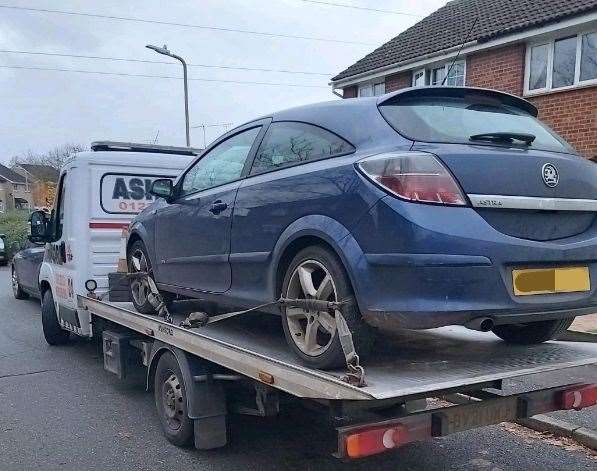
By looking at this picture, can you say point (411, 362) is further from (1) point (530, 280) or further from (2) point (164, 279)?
(2) point (164, 279)

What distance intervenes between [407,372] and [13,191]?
259 ft

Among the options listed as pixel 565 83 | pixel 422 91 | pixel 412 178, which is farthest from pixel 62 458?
pixel 565 83

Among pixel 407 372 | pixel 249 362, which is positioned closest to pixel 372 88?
pixel 249 362

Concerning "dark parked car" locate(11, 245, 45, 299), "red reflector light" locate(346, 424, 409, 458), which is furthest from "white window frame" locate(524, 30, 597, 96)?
"red reflector light" locate(346, 424, 409, 458)

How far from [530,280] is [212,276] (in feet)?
7.11

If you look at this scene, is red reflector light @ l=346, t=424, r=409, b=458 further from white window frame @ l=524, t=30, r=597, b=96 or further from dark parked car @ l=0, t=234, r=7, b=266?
dark parked car @ l=0, t=234, r=7, b=266

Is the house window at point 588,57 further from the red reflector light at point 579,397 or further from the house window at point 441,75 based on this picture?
the red reflector light at point 579,397

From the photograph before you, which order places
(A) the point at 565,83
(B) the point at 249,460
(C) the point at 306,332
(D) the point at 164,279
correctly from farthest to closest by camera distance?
1. (A) the point at 565,83
2. (D) the point at 164,279
3. (B) the point at 249,460
4. (C) the point at 306,332

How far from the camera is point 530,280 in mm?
2832

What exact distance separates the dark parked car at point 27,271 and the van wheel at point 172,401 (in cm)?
601

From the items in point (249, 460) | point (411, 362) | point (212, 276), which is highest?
point (212, 276)

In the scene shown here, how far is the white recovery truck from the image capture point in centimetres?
281

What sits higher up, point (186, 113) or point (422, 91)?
point (186, 113)

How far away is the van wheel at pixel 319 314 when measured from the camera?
296 centimetres
